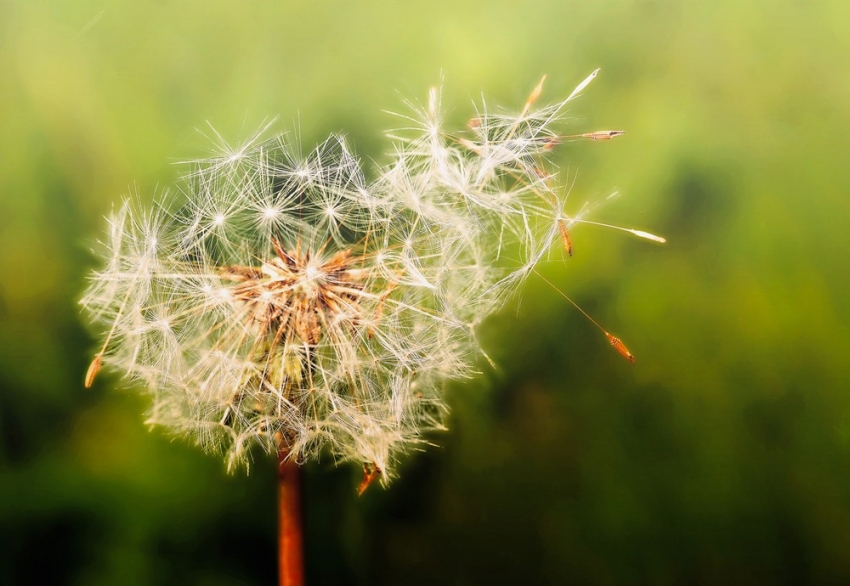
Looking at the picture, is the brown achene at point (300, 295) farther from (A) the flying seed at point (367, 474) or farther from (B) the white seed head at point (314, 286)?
(A) the flying seed at point (367, 474)

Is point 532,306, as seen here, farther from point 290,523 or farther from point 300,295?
point 290,523

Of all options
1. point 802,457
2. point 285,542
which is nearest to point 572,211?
point 802,457

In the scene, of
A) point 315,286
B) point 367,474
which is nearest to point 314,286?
point 315,286

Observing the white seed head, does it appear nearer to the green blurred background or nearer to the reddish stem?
the reddish stem

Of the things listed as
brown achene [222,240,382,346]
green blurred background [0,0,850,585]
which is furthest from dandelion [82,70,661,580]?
green blurred background [0,0,850,585]

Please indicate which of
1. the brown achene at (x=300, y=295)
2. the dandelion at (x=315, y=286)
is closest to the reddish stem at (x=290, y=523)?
the dandelion at (x=315, y=286)
